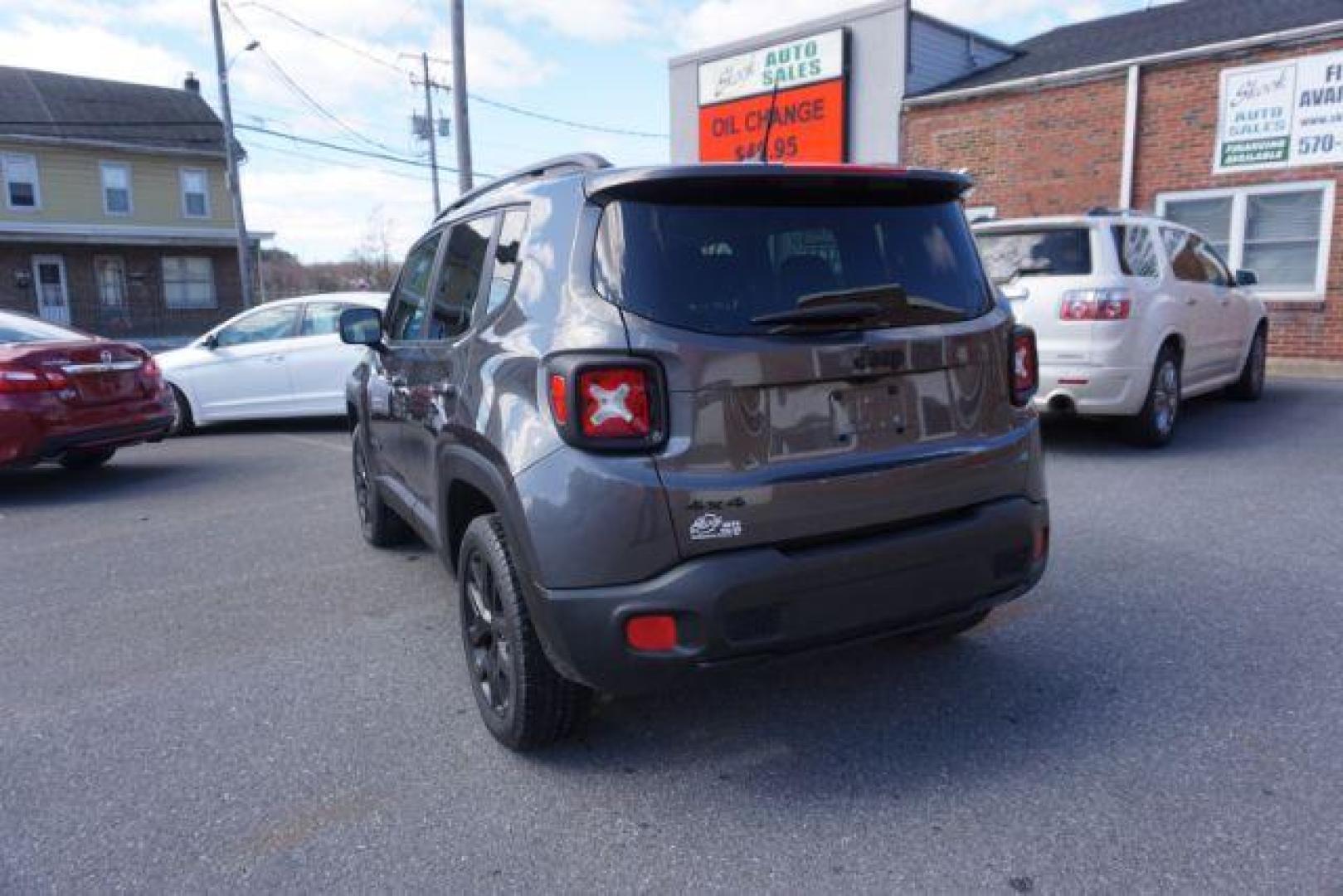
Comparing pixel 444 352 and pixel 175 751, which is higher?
pixel 444 352

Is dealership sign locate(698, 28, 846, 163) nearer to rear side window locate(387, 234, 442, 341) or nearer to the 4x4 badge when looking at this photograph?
rear side window locate(387, 234, 442, 341)

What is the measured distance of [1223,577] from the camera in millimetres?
4375

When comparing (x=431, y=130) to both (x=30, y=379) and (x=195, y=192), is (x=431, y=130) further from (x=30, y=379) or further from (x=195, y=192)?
(x=30, y=379)

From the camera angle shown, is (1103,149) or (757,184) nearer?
(757,184)

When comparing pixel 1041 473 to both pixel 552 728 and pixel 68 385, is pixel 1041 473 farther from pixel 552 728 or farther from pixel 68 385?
pixel 68 385

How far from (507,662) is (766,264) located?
145 centimetres

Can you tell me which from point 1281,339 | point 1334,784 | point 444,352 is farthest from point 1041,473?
point 1281,339

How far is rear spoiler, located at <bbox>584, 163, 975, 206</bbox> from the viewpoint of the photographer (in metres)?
2.66

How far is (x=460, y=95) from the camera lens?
1460 centimetres

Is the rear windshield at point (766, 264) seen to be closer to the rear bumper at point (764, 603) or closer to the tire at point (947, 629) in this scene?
the rear bumper at point (764, 603)

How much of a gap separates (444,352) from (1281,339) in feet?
41.8

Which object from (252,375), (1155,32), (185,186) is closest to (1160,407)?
(252,375)

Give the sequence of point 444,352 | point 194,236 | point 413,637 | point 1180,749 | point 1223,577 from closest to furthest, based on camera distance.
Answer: point 1180,749 → point 444,352 → point 413,637 → point 1223,577 → point 194,236

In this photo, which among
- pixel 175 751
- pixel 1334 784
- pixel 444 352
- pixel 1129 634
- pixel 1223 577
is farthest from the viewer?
pixel 1223 577
